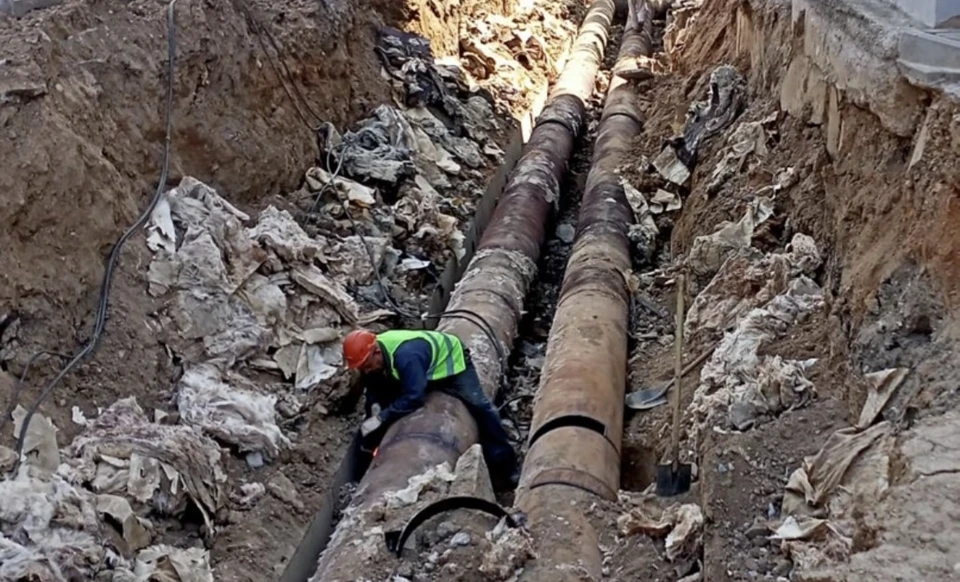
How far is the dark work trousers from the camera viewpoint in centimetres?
665

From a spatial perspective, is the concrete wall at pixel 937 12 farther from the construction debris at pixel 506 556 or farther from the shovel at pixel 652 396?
the construction debris at pixel 506 556

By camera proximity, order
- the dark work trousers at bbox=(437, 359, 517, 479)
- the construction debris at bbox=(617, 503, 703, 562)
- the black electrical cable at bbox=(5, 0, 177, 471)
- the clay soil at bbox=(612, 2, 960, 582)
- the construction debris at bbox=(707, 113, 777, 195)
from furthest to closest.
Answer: the construction debris at bbox=(707, 113, 777, 195) → the dark work trousers at bbox=(437, 359, 517, 479) → the black electrical cable at bbox=(5, 0, 177, 471) → the construction debris at bbox=(617, 503, 703, 562) → the clay soil at bbox=(612, 2, 960, 582)

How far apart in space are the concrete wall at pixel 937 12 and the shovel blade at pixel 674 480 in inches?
98.0

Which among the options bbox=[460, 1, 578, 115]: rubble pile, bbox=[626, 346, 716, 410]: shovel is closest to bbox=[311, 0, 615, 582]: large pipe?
bbox=[460, 1, 578, 115]: rubble pile

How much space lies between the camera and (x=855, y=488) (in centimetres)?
390

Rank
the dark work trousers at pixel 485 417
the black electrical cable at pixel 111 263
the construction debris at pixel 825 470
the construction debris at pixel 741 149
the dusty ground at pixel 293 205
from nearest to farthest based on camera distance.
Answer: the construction debris at pixel 825 470
the dusty ground at pixel 293 205
the black electrical cable at pixel 111 263
the dark work trousers at pixel 485 417
the construction debris at pixel 741 149

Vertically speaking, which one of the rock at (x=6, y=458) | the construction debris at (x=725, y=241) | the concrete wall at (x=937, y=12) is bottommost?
the rock at (x=6, y=458)

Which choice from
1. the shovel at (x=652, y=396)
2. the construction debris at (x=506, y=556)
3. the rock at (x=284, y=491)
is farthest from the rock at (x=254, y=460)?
the shovel at (x=652, y=396)

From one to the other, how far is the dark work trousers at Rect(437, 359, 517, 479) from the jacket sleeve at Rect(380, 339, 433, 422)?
23cm

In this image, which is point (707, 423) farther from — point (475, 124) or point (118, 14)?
point (475, 124)

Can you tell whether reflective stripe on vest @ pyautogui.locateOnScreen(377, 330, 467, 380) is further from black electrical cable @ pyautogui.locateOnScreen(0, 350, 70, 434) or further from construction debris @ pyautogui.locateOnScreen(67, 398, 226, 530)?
black electrical cable @ pyautogui.locateOnScreen(0, 350, 70, 434)

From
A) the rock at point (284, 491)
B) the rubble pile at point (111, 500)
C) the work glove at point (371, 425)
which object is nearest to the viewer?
the rubble pile at point (111, 500)

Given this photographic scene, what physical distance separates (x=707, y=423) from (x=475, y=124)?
682 centimetres

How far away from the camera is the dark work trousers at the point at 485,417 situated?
262 inches
